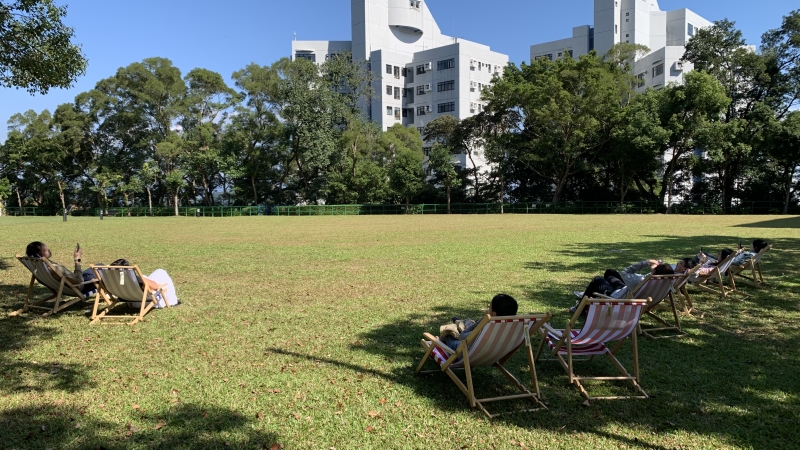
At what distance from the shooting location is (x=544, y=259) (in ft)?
37.8

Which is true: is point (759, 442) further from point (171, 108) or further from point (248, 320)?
point (171, 108)

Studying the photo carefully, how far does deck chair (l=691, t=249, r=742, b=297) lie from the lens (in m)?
7.16

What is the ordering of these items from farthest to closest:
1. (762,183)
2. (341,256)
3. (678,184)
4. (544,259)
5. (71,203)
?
(71,203) → (678,184) → (762,183) → (341,256) → (544,259)

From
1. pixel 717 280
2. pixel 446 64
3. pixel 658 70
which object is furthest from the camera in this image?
pixel 446 64

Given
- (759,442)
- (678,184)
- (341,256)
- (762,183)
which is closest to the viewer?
(759,442)

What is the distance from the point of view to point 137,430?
344 cm

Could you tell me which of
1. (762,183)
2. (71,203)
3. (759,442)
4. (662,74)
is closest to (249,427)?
(759,442)

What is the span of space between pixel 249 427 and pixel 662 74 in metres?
61.2

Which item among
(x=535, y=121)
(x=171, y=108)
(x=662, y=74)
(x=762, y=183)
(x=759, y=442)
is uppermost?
(x=662, y=74)

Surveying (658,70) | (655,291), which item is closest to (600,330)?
(655,291)

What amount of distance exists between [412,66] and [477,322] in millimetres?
67988

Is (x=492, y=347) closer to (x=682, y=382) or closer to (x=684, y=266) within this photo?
(x=682, y=382)

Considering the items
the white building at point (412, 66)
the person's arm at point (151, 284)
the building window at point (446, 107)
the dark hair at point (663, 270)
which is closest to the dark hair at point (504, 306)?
the dark hair at point (663, 270)

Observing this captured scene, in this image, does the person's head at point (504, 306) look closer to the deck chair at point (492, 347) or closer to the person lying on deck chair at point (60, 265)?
the deck chair at point (492, 347)
